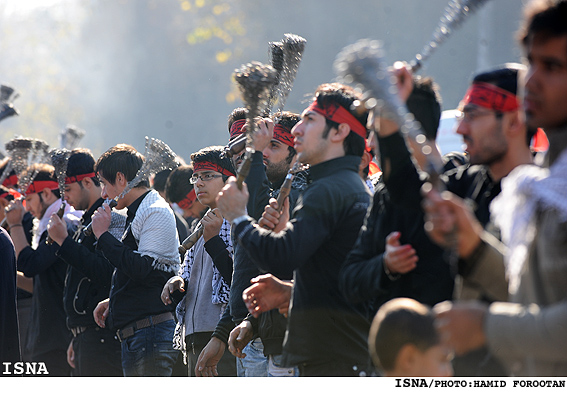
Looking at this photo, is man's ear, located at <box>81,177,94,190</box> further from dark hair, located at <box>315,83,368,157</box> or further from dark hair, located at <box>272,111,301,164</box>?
dark hair, located at <box>315,83,368,157</box>

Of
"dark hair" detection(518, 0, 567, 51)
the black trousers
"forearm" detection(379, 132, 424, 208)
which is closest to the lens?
"dark hair" detection(518, 0, 567, 51)

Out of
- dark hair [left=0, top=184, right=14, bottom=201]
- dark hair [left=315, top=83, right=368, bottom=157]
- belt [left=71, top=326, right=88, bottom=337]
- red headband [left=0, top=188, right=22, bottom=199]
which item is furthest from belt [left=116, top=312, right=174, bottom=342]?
dark hair [left=0, top=184, right=14, bottom=201]

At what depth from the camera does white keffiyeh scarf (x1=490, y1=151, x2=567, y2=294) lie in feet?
6.66

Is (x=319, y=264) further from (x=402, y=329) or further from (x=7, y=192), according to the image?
(x=7, y=192)

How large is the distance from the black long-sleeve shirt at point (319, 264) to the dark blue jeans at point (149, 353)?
2.20 m

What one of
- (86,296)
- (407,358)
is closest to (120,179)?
(86,296)

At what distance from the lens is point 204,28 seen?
30.8 m

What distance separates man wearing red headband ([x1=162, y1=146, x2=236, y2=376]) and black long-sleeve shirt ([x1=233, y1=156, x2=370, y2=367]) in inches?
56.5

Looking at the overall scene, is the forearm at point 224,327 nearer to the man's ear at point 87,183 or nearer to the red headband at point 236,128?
the red headband at point 236,128

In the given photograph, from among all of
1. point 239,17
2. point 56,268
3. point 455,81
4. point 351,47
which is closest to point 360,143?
point 351,47

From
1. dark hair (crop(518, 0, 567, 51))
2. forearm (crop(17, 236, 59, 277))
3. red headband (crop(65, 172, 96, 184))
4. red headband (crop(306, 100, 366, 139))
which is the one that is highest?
red headband (crop(65, 172, 96, 184))

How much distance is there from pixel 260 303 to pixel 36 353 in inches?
149

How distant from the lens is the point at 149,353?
547cm

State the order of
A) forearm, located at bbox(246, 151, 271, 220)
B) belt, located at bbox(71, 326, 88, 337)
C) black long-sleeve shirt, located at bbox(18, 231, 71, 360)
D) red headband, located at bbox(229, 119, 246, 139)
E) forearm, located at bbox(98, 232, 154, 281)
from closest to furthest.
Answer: forearm, located at bbox(246, 151, 271, 220)
red headband, located at bbox(229, 119, 246, 139)
forearm, located at bbox(98, 232, 154, 281)
belt, located at bbox(71, 326, 88, 337)
black long-sleeve shirt, located at bbox(18, 231, 71, 360)
